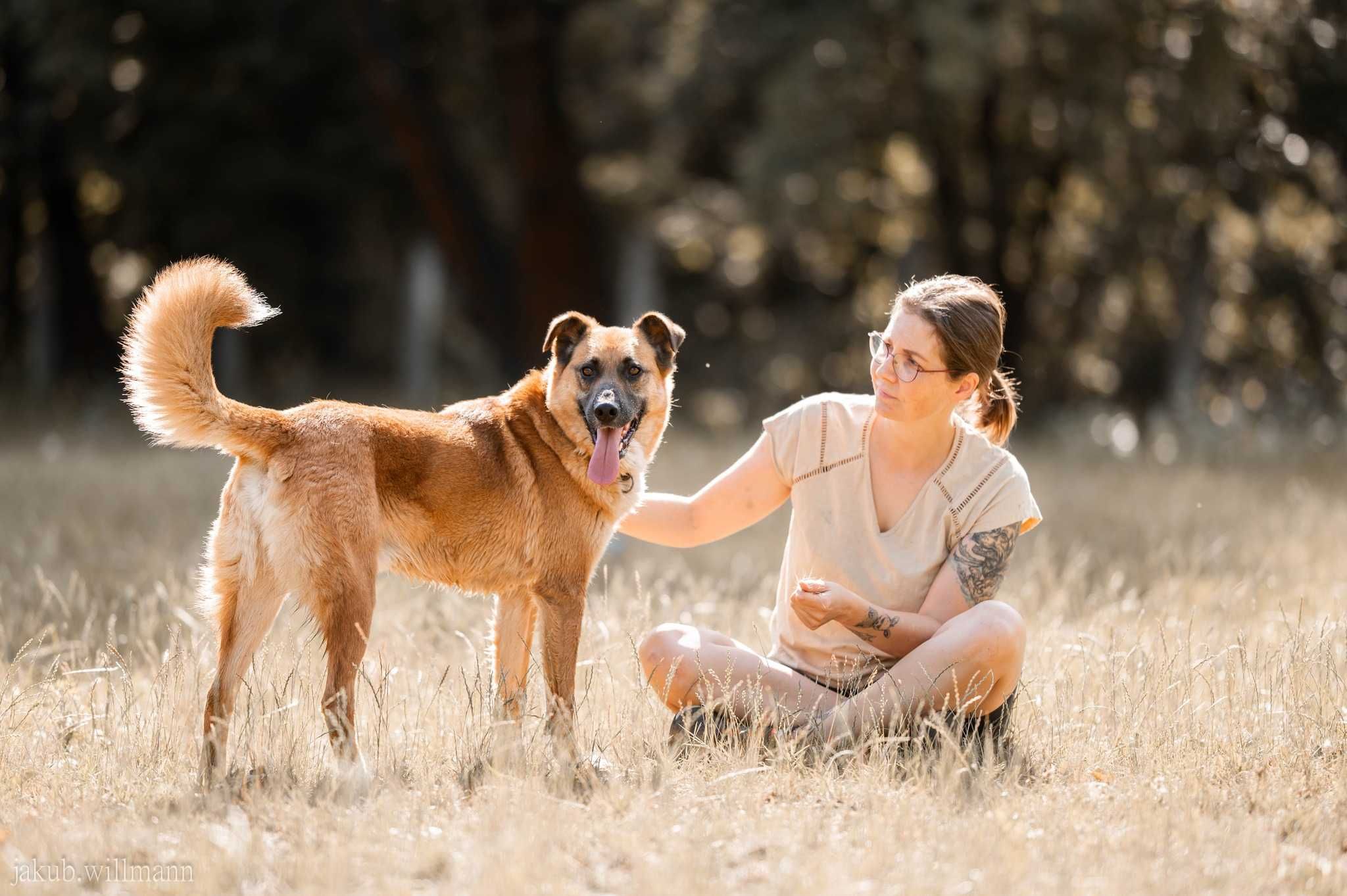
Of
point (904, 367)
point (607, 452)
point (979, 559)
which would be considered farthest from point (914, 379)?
point (607, 452)

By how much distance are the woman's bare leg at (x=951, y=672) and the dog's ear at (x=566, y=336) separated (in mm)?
1689

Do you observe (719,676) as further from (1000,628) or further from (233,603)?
(233,603)

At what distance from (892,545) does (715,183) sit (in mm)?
13540

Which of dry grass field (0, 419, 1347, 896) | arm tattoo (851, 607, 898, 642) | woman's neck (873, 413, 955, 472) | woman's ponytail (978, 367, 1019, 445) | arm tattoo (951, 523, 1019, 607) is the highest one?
woman's ponytail (978, 367, 1019, 445)

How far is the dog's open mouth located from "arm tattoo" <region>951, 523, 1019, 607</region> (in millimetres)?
1238

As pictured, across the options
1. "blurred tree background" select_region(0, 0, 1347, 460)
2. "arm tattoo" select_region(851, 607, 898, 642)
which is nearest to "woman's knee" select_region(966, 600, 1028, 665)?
"arm tattoo" select_region(851, 607, 898, 642)

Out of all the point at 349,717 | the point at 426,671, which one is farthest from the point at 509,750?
the point at 426,671

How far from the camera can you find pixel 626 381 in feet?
15.6

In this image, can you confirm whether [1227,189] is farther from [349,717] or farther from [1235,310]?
[349,717]

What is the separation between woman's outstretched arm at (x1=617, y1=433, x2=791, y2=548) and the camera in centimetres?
466

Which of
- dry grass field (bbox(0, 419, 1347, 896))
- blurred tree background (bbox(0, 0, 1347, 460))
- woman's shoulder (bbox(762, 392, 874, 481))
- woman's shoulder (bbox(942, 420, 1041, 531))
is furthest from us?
blurred tree background (bbox(0, 0, 1347, 460))

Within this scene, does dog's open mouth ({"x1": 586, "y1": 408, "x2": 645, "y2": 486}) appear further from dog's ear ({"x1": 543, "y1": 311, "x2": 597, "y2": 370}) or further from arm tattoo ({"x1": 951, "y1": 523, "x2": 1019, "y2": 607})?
arm tattoo ({"x1": 951, "y1": 523, "x2": 1019, "y2": 607})

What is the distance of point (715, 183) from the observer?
17.4 meters

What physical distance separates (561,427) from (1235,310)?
1521 centimetres
